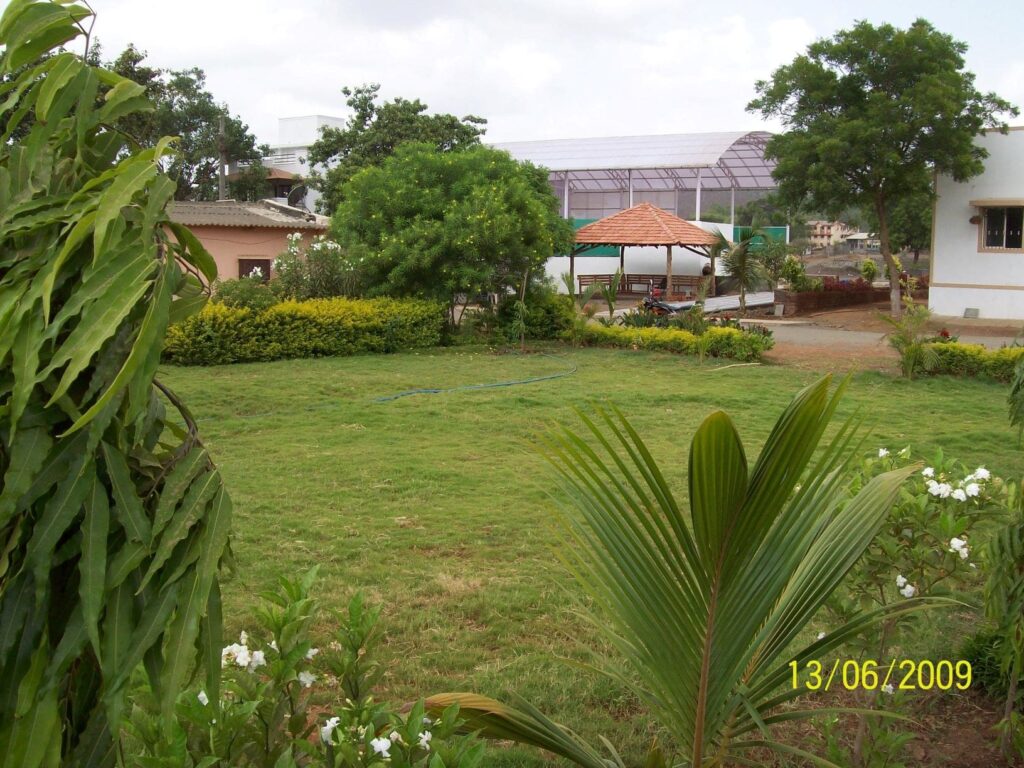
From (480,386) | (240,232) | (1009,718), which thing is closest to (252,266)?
(240,232)

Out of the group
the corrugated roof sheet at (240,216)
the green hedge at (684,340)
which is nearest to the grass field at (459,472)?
the green hedge at (684,340)

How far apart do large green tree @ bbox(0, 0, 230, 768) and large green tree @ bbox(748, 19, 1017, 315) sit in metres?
22.4

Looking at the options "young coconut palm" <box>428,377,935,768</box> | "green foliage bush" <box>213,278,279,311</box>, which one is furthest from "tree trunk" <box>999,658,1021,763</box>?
"green foliage bush" <box>213,278,279,311</box>

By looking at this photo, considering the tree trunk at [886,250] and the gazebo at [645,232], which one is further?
the gazebo at [645,232]

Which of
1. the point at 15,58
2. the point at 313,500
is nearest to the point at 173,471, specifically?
the point at 15,58

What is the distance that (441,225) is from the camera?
17.0 meters

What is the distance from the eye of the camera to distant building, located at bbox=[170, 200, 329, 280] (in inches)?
833

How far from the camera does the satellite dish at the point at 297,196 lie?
115 feet

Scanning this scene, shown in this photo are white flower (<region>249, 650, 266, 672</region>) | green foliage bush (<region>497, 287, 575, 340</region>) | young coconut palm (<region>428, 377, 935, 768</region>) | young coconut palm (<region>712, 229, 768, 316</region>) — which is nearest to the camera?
young coconut palm (<region>428, 377, 935, 768</region>)

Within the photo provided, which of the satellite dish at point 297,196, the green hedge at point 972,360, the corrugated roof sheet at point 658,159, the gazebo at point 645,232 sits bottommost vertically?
the green hedge at point 972,360

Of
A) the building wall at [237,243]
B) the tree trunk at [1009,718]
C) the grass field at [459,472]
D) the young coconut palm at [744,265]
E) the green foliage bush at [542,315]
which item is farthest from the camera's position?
the building wall at [237,243]

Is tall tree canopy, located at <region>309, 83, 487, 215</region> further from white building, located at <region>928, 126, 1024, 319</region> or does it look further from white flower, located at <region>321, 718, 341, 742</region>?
white flower, located at <region>321, 718, 341, 742</region>

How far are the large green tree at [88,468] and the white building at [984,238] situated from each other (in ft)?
80.1

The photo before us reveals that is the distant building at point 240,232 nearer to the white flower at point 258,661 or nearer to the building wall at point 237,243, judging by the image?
the building wall at point 237,243
